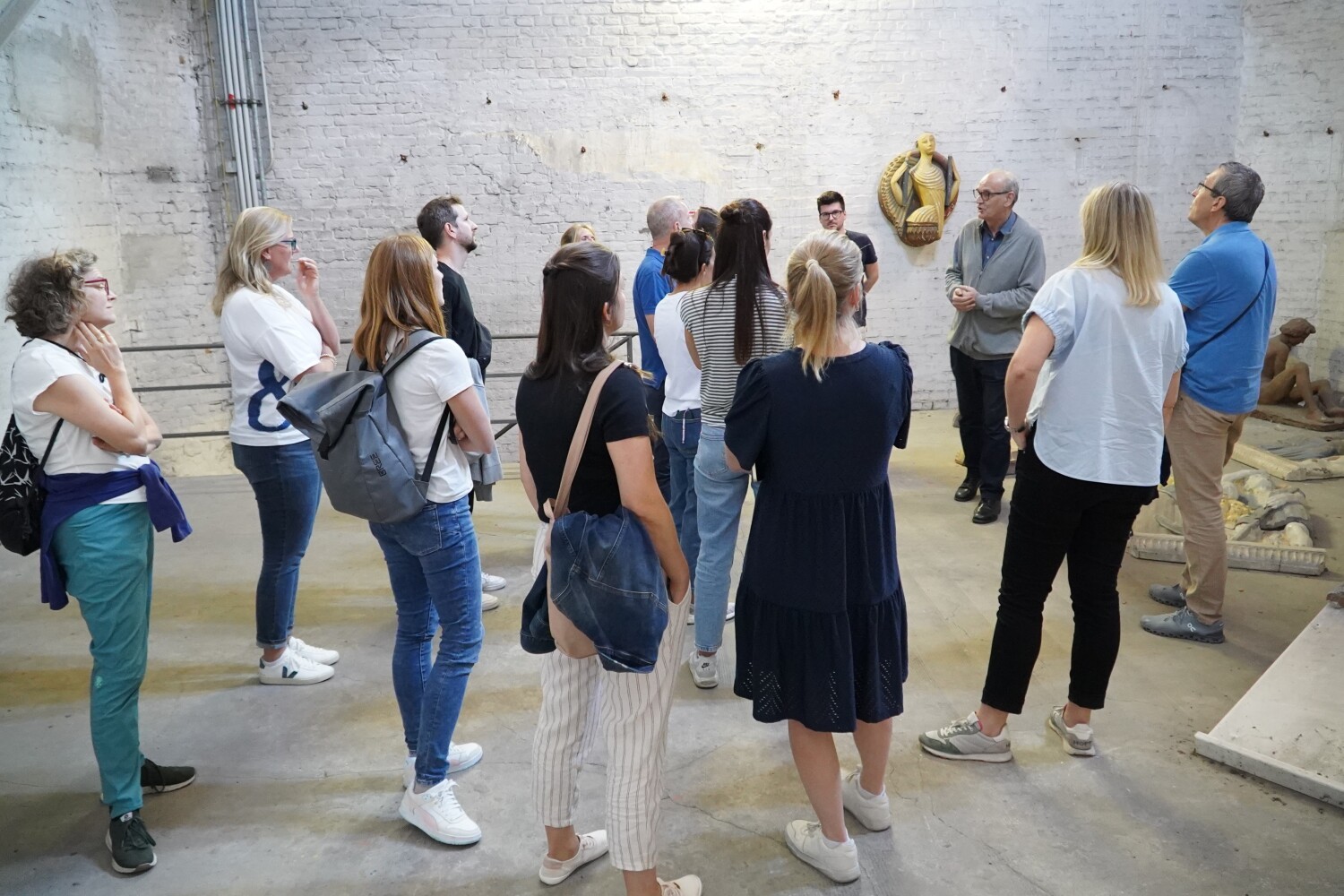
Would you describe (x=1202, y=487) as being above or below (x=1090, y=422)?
below

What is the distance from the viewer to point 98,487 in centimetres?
244

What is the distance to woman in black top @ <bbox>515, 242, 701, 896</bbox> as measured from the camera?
1.94 m

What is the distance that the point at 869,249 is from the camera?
17.3 feet

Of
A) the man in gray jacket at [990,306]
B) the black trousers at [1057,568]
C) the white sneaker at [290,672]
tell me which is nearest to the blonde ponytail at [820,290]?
the black trousers at [1057,568]

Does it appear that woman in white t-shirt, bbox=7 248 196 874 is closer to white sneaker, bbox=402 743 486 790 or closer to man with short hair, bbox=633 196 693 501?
white sneaker, bbox=402 743 486 790

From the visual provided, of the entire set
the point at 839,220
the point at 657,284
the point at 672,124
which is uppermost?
the point at 672,124

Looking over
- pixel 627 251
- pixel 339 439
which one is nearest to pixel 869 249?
pixel 627 251

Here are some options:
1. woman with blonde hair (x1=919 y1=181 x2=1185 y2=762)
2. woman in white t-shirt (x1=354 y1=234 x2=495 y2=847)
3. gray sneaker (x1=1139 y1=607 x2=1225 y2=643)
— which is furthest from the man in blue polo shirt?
woman in white t-shirt (x1=354 y1=234 x2=495 y2=847)

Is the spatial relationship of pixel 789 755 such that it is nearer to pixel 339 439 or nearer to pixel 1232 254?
pixel 339 439

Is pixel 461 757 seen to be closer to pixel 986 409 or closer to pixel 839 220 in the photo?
pixel 986 409

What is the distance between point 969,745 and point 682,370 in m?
1.53

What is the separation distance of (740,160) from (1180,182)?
3.57 m

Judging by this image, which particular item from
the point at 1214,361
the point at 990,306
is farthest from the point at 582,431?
the point at 990,306

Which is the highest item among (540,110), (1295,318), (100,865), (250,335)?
(540,110)
